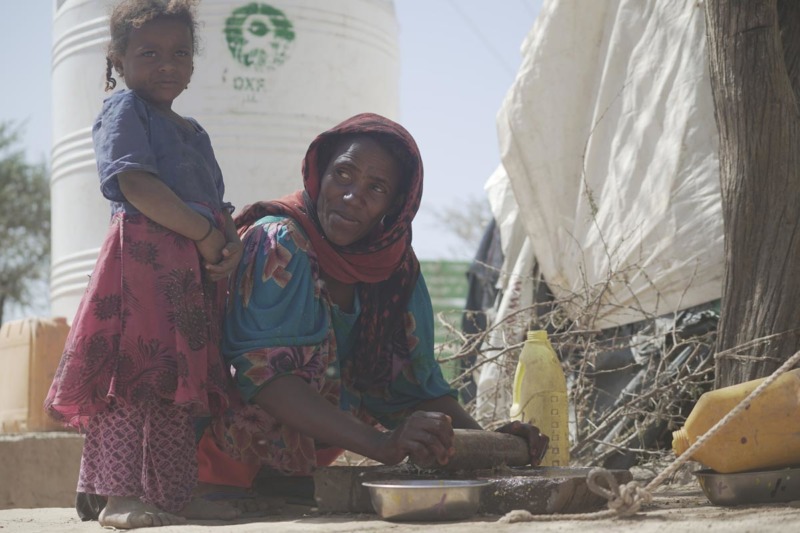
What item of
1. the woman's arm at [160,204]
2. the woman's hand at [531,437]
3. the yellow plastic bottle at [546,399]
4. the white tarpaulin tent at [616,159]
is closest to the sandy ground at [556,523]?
the woman's hand at [531,437]

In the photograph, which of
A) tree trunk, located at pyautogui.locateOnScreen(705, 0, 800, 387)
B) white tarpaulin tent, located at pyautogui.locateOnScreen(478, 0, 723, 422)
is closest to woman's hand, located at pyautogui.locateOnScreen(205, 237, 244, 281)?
tree trunk, located at pyautogui.locateOnScreen(705, 0, 800, 387)

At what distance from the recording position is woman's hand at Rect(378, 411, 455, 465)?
2615 millimetres

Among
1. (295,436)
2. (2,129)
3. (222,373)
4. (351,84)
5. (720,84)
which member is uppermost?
(2,129)

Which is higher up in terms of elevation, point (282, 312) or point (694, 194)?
point (694, 194)

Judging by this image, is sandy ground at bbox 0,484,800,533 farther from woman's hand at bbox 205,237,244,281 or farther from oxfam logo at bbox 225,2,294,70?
oxfam logo at bbox 225,2,294,70

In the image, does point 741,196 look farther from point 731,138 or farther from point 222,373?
point 222,373

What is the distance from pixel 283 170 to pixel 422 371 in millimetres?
2775

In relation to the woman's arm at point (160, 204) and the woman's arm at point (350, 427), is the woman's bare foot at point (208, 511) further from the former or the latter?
the woman's arm at point (160, 204)

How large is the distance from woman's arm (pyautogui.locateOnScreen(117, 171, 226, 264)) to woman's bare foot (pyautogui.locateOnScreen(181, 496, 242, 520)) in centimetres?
72

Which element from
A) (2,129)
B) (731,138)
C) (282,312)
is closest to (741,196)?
(731,138)

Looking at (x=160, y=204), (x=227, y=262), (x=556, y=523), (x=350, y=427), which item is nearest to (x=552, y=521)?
(x=556, y=523)

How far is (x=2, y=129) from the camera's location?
21.4 meters

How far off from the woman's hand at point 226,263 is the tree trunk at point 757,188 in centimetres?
163

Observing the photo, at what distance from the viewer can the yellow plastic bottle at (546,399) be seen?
11.7 ft
